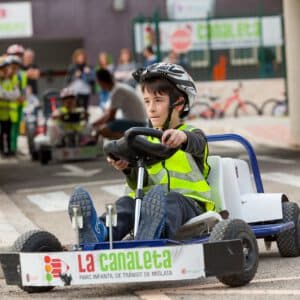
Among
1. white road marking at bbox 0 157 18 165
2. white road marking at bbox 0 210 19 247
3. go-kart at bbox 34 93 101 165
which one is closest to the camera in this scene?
white road marking at bbox 0 210 19 247

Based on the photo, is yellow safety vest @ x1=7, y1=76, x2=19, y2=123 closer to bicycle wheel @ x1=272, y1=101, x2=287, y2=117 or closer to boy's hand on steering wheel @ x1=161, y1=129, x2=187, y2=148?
bicycle wheel @ x1=272, y1=101, x2=287, y2=117

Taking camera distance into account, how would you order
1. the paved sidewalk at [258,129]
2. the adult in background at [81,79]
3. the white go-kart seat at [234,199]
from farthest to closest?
1. the adult in background at [81,79]
2. the paved sidewalk at [258,129]
3. the white go-kart seat at [234,199]

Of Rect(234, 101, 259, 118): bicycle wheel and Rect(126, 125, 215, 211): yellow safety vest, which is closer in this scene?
Rect(126, 125, 215, 211): yellow safety vest

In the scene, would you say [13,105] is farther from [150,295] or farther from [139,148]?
[150,295]

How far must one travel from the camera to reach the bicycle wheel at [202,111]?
32.3 meters

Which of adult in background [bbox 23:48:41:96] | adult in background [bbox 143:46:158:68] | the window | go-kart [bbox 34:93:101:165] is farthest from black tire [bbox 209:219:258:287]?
the window

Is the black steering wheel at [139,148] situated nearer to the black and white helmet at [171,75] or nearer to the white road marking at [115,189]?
the black and white helmet at [171,75]

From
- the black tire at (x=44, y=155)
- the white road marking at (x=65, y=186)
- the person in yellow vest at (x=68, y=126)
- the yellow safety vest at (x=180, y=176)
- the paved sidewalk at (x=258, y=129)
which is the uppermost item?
the yellow safety vest at (x=180, y=176)

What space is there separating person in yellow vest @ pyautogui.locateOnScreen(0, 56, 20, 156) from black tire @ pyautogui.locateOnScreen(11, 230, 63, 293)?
47.1 feet

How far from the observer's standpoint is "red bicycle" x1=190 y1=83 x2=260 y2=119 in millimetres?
32438

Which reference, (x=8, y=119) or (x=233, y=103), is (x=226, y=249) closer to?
(x=8, y=119)

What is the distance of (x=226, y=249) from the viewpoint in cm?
734

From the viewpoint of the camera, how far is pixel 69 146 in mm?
21297

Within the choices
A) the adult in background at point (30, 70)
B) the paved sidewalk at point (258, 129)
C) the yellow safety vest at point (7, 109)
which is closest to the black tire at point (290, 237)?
the paved sidewalk at point (258, 129)
